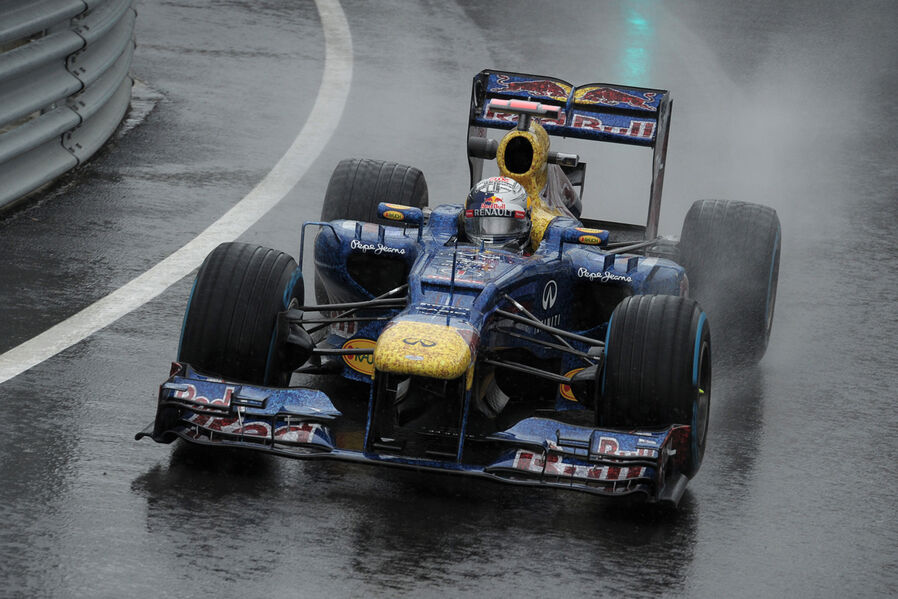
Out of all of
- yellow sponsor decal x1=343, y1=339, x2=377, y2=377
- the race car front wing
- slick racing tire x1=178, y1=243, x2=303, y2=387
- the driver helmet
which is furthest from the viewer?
the driver helmet

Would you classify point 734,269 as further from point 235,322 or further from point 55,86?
point 55,86

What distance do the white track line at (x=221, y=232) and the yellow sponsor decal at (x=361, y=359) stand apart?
1.61 m

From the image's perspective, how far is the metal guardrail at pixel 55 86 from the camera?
11.4 m

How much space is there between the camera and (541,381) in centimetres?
859

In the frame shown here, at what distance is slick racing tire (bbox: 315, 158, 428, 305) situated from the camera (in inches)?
403

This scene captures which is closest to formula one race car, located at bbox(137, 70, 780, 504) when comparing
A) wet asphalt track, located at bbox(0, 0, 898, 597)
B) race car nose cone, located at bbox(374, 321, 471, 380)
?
race car nose cone, located at bbox(374, 321, 471, 380)

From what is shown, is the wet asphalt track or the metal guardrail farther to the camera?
the metal guardrail

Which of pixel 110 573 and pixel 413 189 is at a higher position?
pixel 413 189

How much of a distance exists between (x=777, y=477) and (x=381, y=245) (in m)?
2.57

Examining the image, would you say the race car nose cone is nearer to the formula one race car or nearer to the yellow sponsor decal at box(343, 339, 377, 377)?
the formula one race car

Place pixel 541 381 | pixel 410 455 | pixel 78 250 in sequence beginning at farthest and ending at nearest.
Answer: pixel 78 250, pixel 541 381, pixel 410 455

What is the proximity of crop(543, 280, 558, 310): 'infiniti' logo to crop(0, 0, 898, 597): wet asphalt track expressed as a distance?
46.7 inches

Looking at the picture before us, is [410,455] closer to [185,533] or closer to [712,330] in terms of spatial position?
[185,533]

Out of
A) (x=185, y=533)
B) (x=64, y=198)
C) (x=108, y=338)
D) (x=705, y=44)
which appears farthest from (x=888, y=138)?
(x=185, y=533)
